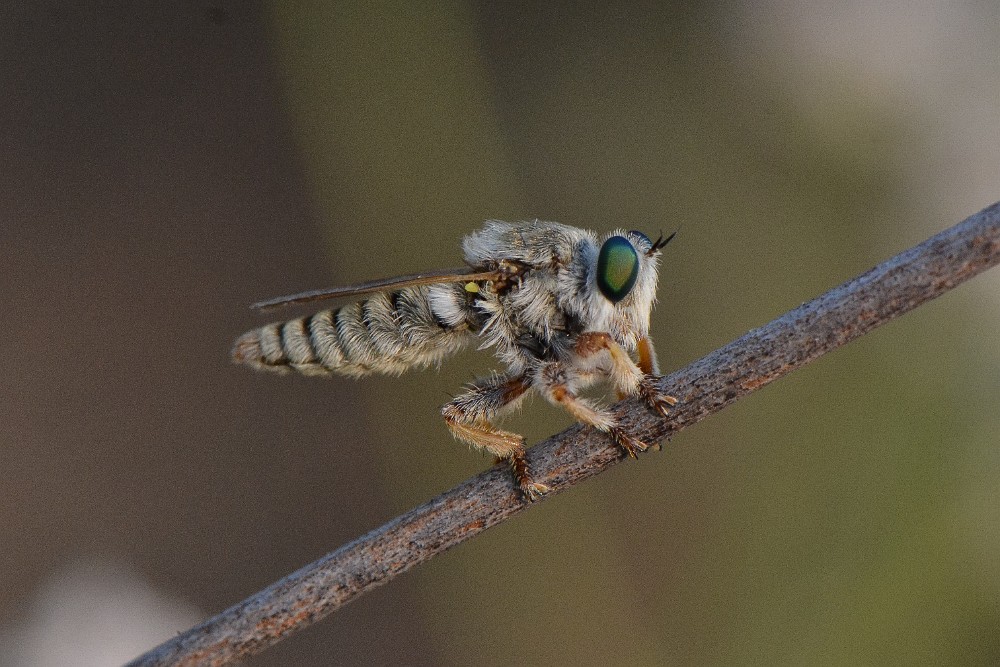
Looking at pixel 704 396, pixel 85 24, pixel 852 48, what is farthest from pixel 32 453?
pixel 852 48

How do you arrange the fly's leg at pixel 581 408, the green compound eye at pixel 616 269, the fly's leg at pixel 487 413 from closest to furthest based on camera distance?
the fly's leg at pixel 581 408
the fly's leg at pixel 487 413
the green compound eye at pixel 616 269

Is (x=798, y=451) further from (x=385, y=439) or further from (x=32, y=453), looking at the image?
(x=32, y=453)

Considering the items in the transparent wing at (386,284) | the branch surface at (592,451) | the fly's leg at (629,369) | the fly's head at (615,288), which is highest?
the transparent wing at (386,284)

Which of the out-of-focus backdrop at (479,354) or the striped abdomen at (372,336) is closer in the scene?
the striped abdomen at (372,336)

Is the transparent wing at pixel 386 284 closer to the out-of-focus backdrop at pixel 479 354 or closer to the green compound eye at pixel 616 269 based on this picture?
the green compound eye at pixel 616 269

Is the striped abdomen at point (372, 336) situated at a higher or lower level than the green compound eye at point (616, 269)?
higher

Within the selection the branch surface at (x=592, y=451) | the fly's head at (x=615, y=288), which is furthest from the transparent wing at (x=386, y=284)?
the branch surface at (x=592, y=451)

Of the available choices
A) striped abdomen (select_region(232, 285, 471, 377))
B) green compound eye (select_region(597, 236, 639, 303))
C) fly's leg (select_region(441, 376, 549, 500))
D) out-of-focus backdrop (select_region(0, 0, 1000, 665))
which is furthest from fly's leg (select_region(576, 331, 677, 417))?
out-of-focus backdrop (select_region(0, 0, 1000, 665))

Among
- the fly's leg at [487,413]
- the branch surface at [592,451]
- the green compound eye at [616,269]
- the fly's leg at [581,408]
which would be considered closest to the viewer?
the branch surface at [592,451]

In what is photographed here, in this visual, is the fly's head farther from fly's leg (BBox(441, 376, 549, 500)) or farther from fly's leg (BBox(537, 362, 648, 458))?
fly's leg (BBox(441, 376, 549, 500))
